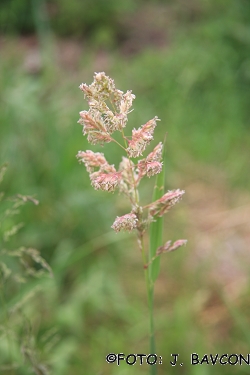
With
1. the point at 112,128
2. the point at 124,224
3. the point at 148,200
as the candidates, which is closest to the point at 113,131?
the point at 112,128

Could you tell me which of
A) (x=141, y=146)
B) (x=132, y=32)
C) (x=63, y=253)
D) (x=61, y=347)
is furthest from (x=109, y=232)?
(x=132, y=32)

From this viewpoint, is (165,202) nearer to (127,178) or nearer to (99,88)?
(127,178)

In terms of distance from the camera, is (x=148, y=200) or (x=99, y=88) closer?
(x=99, y=88)

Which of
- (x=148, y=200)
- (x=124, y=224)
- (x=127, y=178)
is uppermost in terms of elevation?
(x=148, y=200)

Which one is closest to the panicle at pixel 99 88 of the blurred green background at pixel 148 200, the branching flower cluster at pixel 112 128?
the branching flower cluster at pixel 112 128

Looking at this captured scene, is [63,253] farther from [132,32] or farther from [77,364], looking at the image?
[132,32]

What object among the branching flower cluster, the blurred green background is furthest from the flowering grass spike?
the blurred green background

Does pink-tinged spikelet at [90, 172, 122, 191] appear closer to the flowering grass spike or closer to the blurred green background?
the flowering grass spike
